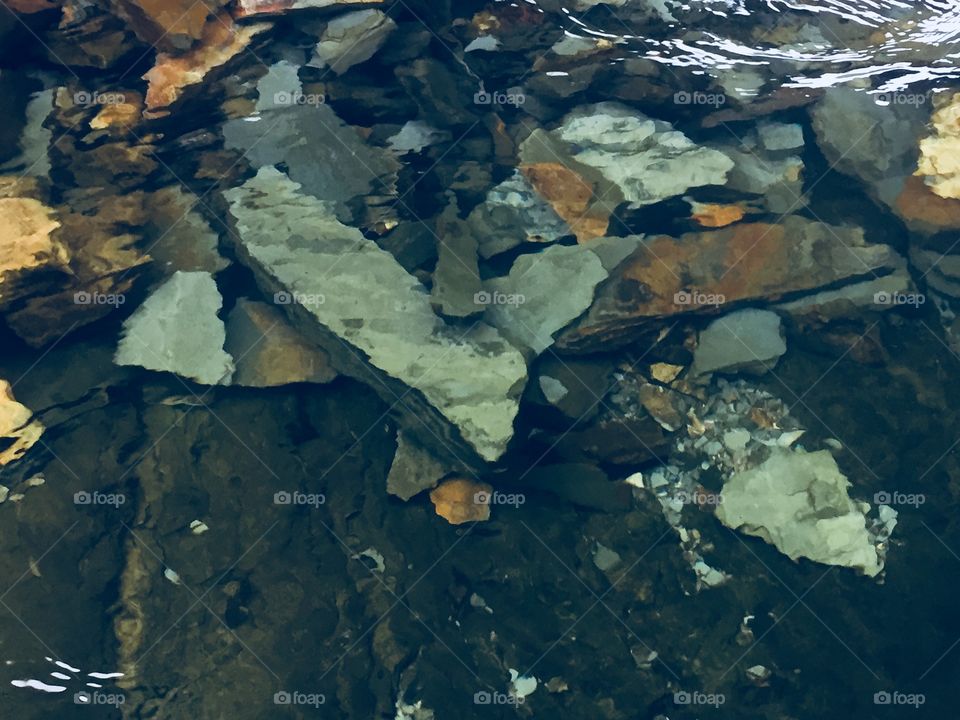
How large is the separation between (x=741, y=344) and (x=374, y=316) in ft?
6.57

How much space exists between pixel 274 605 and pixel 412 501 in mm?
798

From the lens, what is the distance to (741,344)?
400 cm

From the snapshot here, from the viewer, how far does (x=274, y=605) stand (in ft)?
11.2
